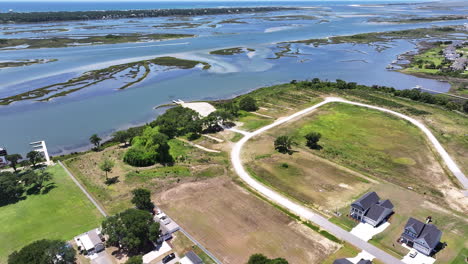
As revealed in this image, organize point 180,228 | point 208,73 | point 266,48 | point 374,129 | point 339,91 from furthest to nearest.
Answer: point 266,48 → point 208,73 → point 339,91 → point 374,129 → point 180,228

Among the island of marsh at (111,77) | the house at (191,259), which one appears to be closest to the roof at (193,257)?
the house at (191,259)

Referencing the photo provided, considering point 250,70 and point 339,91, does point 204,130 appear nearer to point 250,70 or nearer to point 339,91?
point 339,91

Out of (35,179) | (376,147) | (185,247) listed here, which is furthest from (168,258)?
(376,147)

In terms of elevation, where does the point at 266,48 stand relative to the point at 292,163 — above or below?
above

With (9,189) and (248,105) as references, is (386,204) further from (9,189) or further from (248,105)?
(9,189)

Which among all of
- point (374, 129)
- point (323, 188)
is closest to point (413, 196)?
point (323, 188)

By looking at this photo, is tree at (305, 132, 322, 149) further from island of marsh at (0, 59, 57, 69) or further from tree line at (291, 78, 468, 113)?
island of marsh at (0, 59, 57, 69)

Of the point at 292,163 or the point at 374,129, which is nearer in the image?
the point at 292,163
